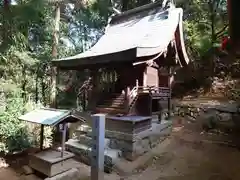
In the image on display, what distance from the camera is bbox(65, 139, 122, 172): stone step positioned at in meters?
5.79

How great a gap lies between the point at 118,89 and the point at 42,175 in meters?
4.66

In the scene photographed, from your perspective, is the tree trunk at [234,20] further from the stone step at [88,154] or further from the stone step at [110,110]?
the stone step at [110,110]

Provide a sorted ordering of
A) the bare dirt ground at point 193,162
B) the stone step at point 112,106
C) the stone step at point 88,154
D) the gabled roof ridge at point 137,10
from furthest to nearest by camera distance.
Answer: the gabled roof ridge at point 137,10 < the stone step at point 112,106 < the stone step at point 88,154 < the bare dirt ground at point 193,162

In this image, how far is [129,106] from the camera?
6.84 meters

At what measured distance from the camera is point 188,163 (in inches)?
226

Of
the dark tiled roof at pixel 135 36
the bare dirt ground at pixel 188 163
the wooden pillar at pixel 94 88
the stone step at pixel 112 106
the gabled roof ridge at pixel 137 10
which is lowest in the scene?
the bare dirt ground at pixel 188 163

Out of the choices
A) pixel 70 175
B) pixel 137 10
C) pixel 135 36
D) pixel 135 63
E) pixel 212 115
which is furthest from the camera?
pixel 137 10

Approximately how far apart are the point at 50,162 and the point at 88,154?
1360mm

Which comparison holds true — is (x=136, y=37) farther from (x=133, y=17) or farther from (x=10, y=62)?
(x=10, y=62)

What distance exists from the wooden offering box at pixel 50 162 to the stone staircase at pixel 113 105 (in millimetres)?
2368

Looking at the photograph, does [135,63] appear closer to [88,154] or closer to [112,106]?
[112,106]

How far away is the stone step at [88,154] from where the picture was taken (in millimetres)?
5785

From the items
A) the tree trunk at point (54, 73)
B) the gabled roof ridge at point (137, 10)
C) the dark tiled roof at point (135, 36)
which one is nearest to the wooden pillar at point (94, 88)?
the dark tiled roof at point (135, 36)

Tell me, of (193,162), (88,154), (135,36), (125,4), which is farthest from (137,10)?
(193,162)
